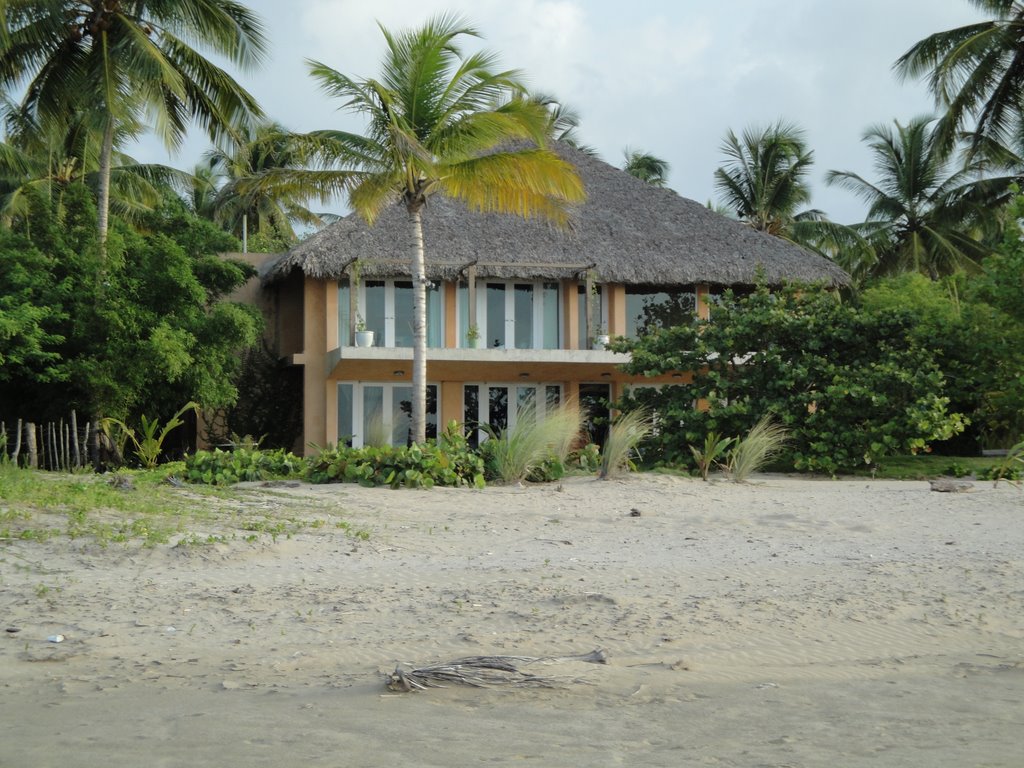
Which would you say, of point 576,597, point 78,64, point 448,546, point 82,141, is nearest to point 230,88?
point 78,64

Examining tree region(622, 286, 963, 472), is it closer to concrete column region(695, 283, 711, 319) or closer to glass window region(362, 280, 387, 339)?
concrete column region(695, 283, 711, 319)

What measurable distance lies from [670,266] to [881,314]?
17.8 feet

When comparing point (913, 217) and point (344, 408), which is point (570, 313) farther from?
point (913, 217)

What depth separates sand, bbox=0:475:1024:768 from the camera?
421 cm

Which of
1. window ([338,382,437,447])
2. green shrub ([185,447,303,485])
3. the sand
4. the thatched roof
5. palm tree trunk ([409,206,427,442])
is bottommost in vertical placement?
the sand

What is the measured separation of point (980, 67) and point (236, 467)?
18141mm

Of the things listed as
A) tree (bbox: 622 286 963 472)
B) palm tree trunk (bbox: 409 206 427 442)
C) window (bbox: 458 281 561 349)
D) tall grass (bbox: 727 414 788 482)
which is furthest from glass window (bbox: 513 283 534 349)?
tall grass (bbox: 727 414 788 482)

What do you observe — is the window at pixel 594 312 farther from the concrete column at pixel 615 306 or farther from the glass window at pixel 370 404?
the glass window at pixel 370 404

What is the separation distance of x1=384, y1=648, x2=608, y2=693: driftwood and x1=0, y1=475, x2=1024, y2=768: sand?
7cm

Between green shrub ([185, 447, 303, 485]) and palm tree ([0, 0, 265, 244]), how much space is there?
305 inches

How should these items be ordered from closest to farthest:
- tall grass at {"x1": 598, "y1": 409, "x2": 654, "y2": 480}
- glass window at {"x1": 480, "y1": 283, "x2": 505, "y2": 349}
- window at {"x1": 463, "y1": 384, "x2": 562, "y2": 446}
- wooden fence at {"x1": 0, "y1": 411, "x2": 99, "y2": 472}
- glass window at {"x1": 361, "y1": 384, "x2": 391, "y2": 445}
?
tall grass at {"x1": 598, "y1": 409, "x2": 654, "y2": 480} → wooden fence at {"x1": 0, "y1": 411, "x2": 99, "y2": 472} → glass window at {"x1": 361, "y1": 384, "x2": 391, "y2": 445} → glass window at {"x1": 480, "y1": 283, "x2": 505, "y2": 349} → window at {"x1": 463, "y1": 384, "x2": 562, "y2": 446}

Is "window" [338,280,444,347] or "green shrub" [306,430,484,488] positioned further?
"window" [338,280,444,347]

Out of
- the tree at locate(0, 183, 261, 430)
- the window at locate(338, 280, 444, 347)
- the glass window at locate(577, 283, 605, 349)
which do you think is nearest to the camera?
the tree at locate(0, 183, 261, 430)

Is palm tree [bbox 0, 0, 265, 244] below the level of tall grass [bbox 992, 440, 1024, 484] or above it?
above
